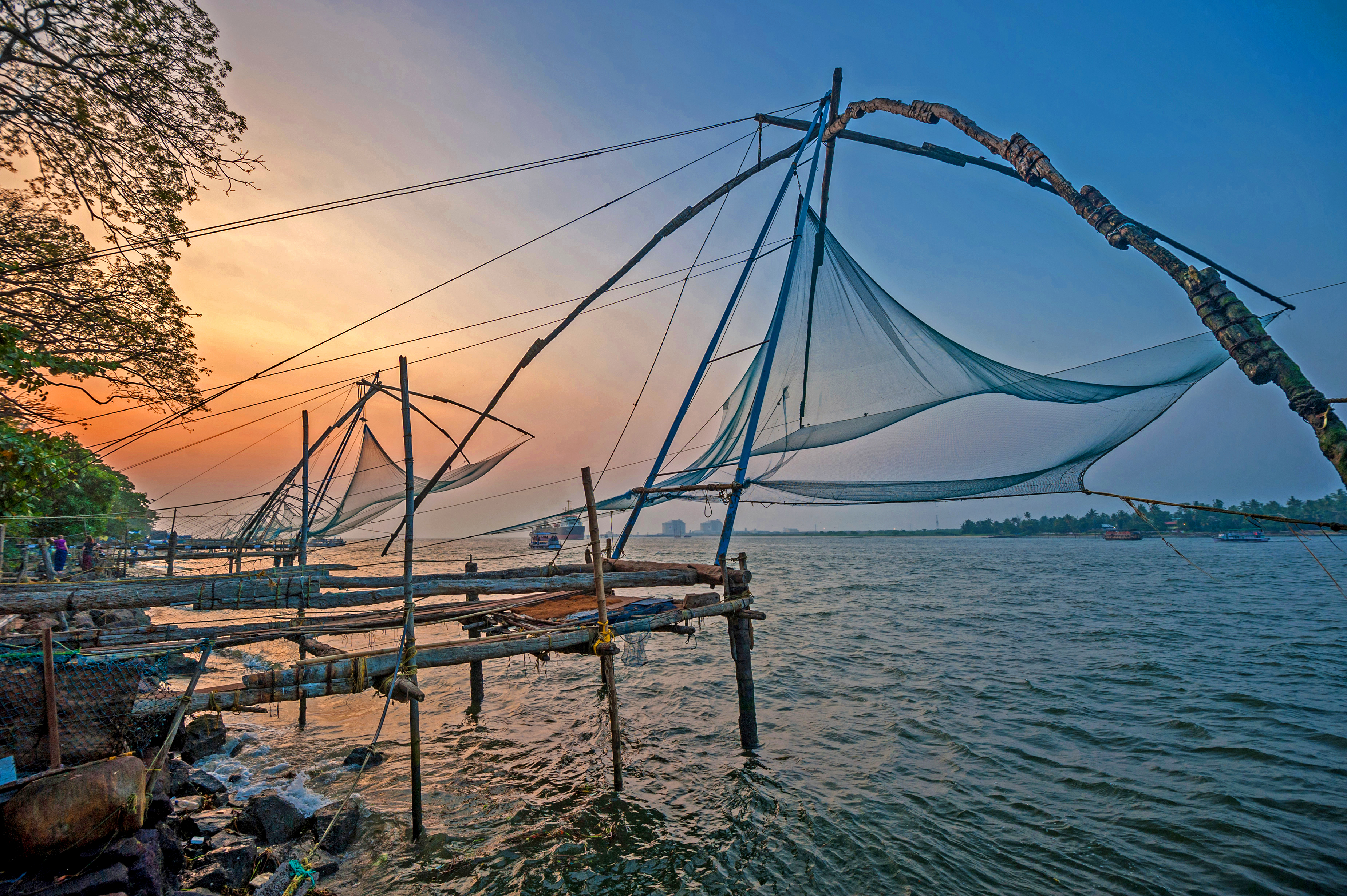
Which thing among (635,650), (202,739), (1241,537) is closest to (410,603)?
(635,650)

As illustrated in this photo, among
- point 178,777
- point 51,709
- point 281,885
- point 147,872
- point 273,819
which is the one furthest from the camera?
point 178,777

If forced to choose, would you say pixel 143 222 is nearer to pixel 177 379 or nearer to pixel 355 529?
pixel 177 379

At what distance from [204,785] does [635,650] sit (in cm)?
565

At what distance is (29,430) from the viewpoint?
24.2ft

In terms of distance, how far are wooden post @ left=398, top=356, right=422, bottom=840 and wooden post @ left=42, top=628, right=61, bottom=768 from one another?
8.07ft

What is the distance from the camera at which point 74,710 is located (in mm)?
4629

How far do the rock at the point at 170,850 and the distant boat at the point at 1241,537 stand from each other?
106 meters

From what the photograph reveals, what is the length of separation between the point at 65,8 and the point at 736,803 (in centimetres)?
1332

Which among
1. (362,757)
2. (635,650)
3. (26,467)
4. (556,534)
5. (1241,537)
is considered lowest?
A: (1241,537)

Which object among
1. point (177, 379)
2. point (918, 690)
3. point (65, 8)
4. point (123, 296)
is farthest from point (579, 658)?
point (65, 8)

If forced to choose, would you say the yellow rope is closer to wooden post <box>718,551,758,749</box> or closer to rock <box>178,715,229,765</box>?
wooden post <box>718,551,758,749</box>

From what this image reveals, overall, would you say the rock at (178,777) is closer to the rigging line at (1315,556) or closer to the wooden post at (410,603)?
the wooden post at (410,603)

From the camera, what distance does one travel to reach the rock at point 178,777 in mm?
6938

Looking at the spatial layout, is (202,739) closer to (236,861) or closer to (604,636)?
(236,861)
